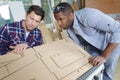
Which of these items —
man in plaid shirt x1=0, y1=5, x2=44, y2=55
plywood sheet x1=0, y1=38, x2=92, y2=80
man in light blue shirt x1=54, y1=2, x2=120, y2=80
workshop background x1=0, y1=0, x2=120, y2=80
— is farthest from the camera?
workshop background x1=0, y1=0, x2=120, y2=80

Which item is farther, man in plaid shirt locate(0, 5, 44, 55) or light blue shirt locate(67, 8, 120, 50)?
man in plaid shirt locate(0, 5, 44, 55)

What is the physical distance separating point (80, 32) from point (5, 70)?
657mm

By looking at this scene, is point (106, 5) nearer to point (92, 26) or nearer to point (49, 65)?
point (92, 26)

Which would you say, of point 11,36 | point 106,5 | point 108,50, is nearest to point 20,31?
point 11,36

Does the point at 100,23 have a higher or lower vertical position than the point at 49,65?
higher

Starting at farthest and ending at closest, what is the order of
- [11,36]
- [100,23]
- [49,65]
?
[11,36], [100,23], [49,65]

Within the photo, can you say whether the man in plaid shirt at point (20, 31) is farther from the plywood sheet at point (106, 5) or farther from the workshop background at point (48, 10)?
the plywood sheet at point (106, 5)

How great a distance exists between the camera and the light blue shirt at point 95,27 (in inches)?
51.1

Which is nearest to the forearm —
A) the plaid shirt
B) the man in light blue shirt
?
the man in light blue shirt

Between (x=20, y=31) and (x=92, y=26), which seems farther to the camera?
(x=20, y=31)

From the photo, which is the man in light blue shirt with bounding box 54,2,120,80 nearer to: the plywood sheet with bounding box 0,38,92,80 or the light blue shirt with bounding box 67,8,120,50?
the light blue shirt with bounding box 67,8,120,50

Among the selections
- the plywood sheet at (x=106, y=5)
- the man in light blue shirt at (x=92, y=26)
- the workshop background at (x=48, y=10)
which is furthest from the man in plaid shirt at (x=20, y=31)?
the plywood sheet at (x=106, y=5)

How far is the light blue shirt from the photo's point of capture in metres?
1.30

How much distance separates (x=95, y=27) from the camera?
1.35m
